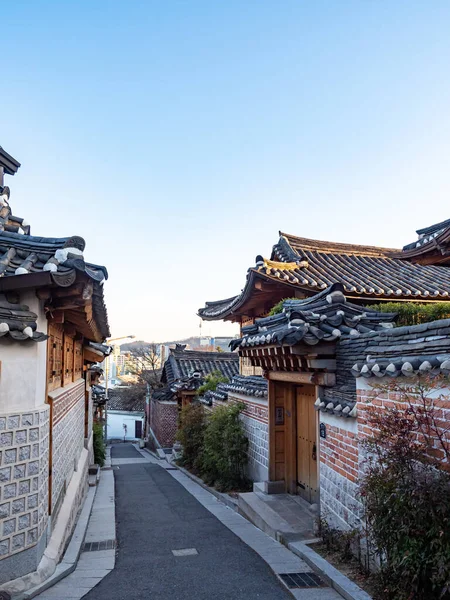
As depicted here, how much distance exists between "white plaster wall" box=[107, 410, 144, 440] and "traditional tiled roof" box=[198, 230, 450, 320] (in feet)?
99.2

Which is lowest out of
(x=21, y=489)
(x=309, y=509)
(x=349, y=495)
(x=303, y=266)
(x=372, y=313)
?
(x=309, y=509)

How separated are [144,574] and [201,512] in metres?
4.32

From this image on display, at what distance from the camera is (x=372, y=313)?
795cm

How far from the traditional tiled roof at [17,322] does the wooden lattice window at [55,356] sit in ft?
4.31

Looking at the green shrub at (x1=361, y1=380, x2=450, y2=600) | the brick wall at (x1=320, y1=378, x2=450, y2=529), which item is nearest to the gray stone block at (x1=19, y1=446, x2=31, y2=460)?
the green shrub at (x1=361, y1=380, x2=450, y2=600)

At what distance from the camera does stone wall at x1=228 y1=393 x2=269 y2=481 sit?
10242 millimetres

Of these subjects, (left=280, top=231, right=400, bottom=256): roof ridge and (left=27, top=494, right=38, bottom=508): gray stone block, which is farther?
(left=280, top=231, right=400, bottom=256): roof ridge

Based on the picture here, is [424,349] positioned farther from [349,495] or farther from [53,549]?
[53,549]

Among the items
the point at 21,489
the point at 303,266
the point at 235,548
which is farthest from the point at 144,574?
the point at 303,266

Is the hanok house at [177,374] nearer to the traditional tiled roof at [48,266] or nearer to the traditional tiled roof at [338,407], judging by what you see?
the traditional tiled roof at [338,407]

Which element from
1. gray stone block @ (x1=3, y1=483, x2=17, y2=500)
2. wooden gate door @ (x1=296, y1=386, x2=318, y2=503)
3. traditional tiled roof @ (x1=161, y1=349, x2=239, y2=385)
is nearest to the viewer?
gray stone block @ (x1=3, y1=483, x2=17, y2=500)

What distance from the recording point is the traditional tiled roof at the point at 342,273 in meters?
12.1

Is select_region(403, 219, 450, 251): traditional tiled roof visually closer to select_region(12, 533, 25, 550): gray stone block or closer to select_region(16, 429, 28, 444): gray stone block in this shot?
select_region(16, 429, 28, 444): gray stone block

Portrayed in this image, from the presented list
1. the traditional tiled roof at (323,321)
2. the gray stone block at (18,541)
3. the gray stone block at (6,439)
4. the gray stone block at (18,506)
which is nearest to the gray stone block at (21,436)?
the gray stone block at (6,439)
